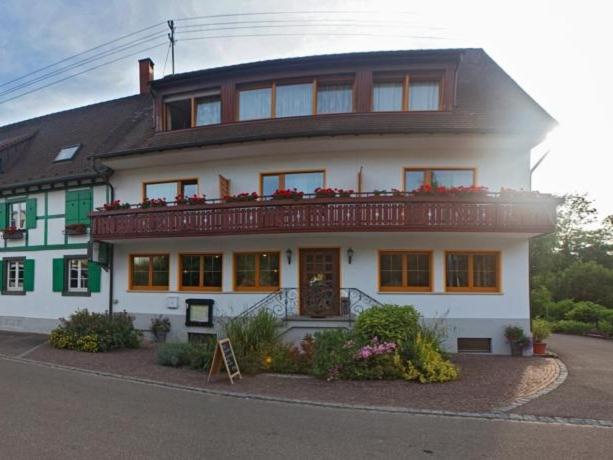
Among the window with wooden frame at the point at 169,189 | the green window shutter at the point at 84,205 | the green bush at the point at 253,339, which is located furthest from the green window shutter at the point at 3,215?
the green bush at the point at 253,339

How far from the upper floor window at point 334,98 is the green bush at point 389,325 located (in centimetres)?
719

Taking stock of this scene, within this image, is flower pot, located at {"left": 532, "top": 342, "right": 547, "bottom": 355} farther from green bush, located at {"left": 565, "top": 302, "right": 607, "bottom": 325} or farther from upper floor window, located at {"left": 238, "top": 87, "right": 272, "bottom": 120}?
upper floor window, located at {"left": 238, "top": 87, "right": 272, "bottom": 120}

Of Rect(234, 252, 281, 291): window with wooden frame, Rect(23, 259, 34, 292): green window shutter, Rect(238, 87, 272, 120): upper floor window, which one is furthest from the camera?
Rect(23, 259, 34, 292): green window shutter

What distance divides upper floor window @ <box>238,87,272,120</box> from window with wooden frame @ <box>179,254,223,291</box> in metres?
5.03

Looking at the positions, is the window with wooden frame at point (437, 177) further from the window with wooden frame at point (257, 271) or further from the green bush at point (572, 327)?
the green bush at point (572, 327)

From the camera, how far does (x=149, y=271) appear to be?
1459 cm

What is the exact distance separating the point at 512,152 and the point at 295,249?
7.15 meters

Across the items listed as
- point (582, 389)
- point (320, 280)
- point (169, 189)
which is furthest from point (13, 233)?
point (582, 389)

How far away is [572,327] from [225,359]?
596 inches

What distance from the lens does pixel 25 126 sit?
22938 mm

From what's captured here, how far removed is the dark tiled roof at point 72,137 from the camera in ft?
54.1

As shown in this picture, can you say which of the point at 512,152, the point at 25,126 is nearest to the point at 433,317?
the point at 512,152

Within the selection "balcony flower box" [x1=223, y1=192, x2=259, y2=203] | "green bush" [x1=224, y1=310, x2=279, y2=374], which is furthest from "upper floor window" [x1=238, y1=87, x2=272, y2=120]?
"green bush" [x1=224, y1=310, x2=279, y2=374]

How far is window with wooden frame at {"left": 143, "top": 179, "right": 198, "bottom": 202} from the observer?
47.5ft
